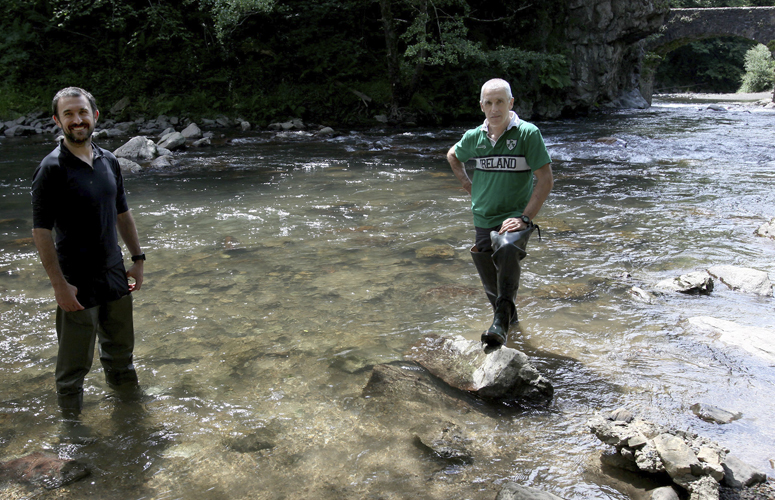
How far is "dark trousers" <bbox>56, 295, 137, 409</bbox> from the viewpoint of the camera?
299cm

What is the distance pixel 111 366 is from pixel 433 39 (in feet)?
57.4

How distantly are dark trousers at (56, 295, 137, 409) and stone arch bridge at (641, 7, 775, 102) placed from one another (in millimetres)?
37687

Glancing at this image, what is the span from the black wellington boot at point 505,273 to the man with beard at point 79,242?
2.36 metres

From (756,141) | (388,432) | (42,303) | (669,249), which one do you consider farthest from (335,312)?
(756,141)

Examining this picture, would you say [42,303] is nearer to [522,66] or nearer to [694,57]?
[522,66]

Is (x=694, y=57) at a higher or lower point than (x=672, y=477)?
higher

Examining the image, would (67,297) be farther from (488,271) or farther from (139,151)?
(139,151)

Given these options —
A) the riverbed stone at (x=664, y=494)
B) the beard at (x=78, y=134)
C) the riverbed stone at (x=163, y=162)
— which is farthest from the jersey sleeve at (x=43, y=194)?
the riverbed stone at (x=163, y=162)

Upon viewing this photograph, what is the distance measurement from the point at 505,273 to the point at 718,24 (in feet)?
133

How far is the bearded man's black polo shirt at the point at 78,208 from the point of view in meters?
2.78

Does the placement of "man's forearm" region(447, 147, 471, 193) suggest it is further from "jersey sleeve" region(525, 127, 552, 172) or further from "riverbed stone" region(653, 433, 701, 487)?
"riverbed stone" region(653, 433, 701, 487)

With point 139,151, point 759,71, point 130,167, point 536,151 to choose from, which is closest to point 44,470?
point 536,151

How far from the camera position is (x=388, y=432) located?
3.00 metres

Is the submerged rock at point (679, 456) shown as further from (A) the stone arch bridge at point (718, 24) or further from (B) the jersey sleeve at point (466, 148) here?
(A) the stone arch bridge at point (718, 24)
